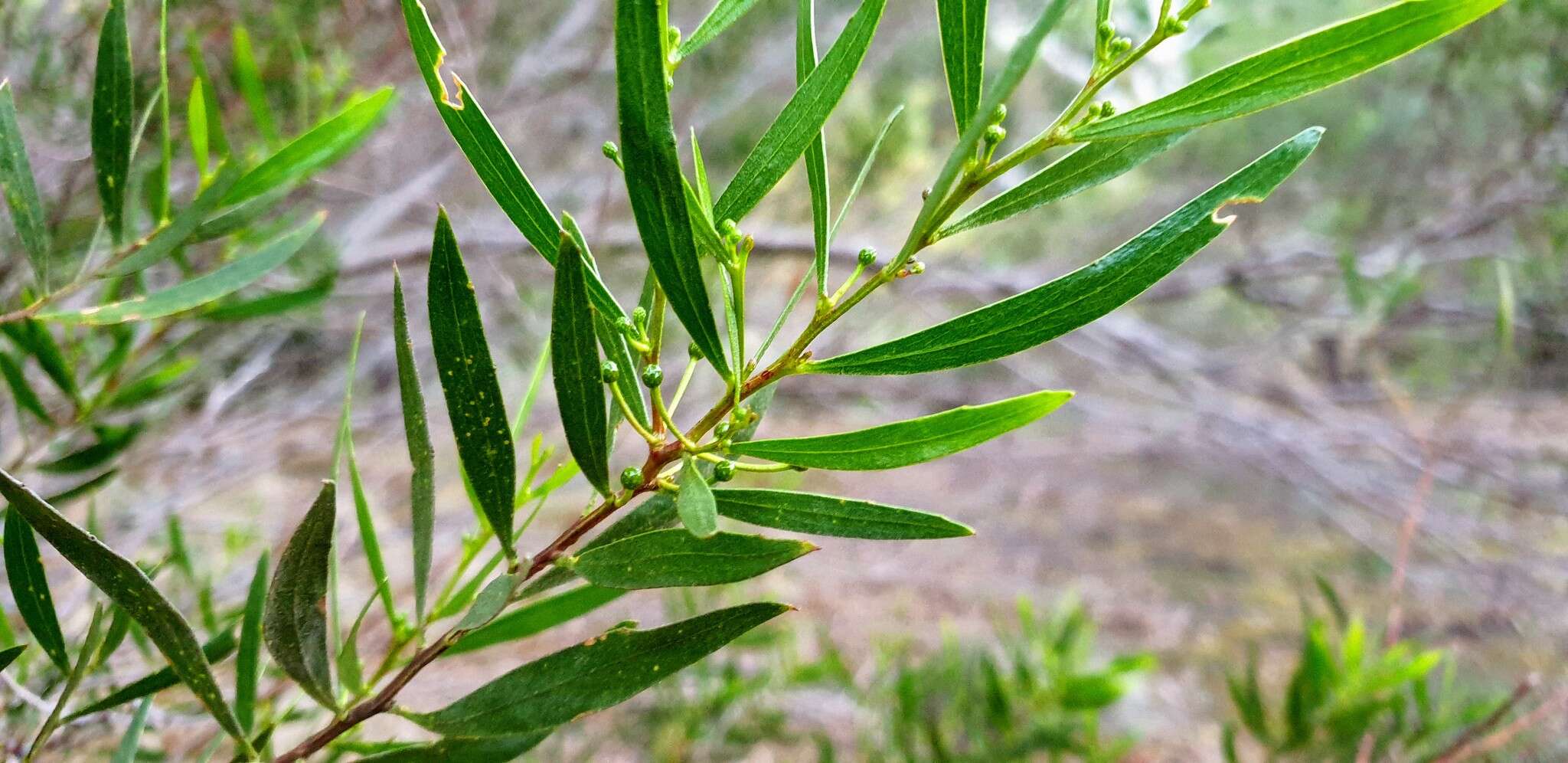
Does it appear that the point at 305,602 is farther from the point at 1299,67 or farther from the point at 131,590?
the point at 1299,67

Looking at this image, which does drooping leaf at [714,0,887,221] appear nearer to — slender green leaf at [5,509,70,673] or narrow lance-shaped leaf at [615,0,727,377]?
narrow lance-shaped leaf at [615,0,727,377]

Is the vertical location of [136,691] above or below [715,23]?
below

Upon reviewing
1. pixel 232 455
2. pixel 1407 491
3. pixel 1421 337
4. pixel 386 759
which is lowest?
pixel 386 759

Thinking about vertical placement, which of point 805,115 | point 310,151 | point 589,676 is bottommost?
point 589,676

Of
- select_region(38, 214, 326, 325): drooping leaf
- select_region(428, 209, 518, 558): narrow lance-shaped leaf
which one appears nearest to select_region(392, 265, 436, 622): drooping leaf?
select_region(428, 209, 518, 558): narrow lance-shaped leaf

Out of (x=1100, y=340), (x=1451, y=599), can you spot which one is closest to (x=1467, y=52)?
(x=1100, y=340)

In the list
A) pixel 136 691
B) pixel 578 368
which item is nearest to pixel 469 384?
pixel 578 368

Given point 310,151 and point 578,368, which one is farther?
point 310,151

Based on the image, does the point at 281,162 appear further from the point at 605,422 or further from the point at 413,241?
the point at 413,241
